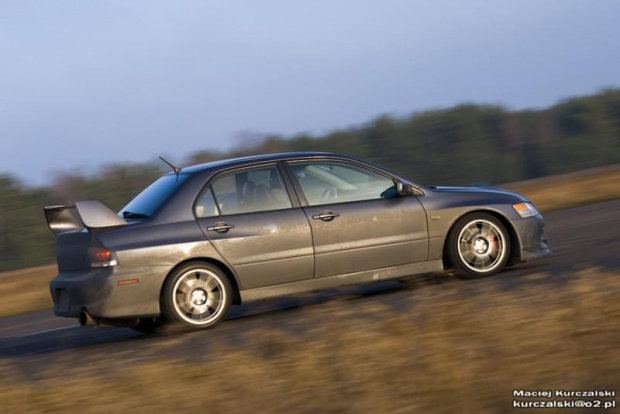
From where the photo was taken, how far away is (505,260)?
32.6 feet

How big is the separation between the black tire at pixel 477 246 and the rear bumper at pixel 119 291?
9.43 feet

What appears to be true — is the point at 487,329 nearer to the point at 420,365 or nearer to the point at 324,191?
the point at 420,365

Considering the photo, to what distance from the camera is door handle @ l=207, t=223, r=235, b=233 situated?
29.4 feet

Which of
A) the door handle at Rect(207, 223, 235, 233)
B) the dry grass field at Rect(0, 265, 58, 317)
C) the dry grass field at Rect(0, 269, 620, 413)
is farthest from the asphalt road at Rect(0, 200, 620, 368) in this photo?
the dry grass field at Rect(0, 265, 58, 317)

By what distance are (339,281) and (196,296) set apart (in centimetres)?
135

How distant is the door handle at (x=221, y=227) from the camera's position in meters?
8.95

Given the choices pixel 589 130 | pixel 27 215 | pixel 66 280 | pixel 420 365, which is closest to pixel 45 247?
pixel 27 215

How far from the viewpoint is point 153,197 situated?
30.5ft

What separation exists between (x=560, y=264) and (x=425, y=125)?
63.8ft

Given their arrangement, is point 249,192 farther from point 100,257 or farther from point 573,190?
point 573,190

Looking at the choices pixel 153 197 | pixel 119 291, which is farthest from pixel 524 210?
pixel 119 291

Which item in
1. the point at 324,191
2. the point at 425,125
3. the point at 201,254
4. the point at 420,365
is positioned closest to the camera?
the point at 420,365

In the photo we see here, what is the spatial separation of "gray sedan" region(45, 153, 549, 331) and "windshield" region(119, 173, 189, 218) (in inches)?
0.8

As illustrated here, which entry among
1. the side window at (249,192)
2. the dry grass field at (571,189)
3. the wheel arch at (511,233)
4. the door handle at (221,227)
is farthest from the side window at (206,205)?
the dry grass field at (571,189)
